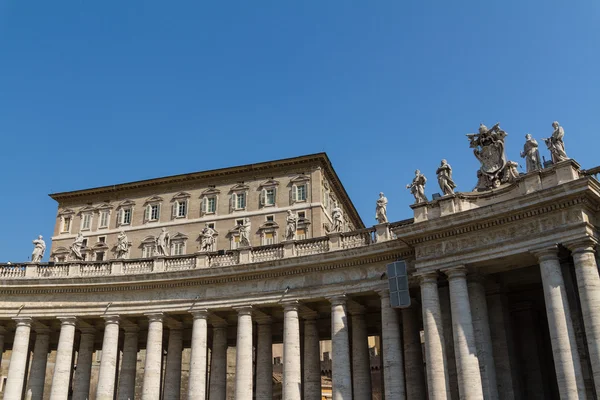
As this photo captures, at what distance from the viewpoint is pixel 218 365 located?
40.9m

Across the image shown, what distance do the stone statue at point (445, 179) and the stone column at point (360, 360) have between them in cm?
970

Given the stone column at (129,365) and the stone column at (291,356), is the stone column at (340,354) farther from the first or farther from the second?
the stone column at (129,365)

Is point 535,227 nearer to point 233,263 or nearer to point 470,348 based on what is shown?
point 470,348

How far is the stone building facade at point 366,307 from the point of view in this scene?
93.1 feet

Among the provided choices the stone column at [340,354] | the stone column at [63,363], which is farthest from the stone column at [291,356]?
the stone column at [63,363]

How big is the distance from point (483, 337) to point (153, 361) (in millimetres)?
20246

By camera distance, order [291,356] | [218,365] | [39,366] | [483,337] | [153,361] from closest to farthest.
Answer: [483,337] → [291,356] → [153,361] → [218,365] → [39,366]

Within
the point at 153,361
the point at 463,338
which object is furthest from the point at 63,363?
the point at 463,338

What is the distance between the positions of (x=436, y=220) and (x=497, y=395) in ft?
28.9

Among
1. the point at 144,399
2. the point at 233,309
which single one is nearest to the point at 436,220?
the point at 233,309

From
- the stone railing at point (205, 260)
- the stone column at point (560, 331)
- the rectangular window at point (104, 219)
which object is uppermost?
the rectangular window at point (104, 219)

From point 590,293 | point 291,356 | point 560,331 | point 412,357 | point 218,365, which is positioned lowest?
point 560,331

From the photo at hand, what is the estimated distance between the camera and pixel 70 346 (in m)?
40.8

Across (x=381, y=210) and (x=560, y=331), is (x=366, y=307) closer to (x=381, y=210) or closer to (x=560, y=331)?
(x=381, y=210)
